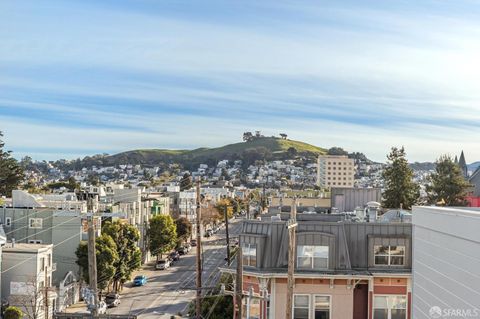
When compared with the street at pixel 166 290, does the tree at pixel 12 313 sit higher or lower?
higher

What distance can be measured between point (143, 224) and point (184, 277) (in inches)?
574

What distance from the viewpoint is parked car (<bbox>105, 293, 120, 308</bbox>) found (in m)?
56.6

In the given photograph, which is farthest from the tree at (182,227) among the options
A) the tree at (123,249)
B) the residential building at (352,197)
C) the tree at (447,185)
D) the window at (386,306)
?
the window at (386,306)

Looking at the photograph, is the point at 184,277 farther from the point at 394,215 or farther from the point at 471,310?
the point at 471,310

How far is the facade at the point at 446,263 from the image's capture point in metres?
16.0

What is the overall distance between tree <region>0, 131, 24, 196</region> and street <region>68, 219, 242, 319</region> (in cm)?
2417

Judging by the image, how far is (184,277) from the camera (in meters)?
72.6

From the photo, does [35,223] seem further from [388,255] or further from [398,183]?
[388,255]

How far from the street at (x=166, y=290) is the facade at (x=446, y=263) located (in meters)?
23.5

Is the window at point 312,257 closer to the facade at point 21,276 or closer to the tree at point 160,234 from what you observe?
the facade at point 21,276

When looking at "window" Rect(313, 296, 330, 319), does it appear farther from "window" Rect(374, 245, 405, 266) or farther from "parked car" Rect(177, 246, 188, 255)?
"parked car" Rect(177, 246, 188, 255)

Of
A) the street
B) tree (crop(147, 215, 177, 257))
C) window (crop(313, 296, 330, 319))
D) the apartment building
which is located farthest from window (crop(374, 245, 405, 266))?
tree (crop(147, 215, 177, 257))

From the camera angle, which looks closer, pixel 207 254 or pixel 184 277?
pixel 184 277

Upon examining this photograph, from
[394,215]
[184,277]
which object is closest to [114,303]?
[184,277]
